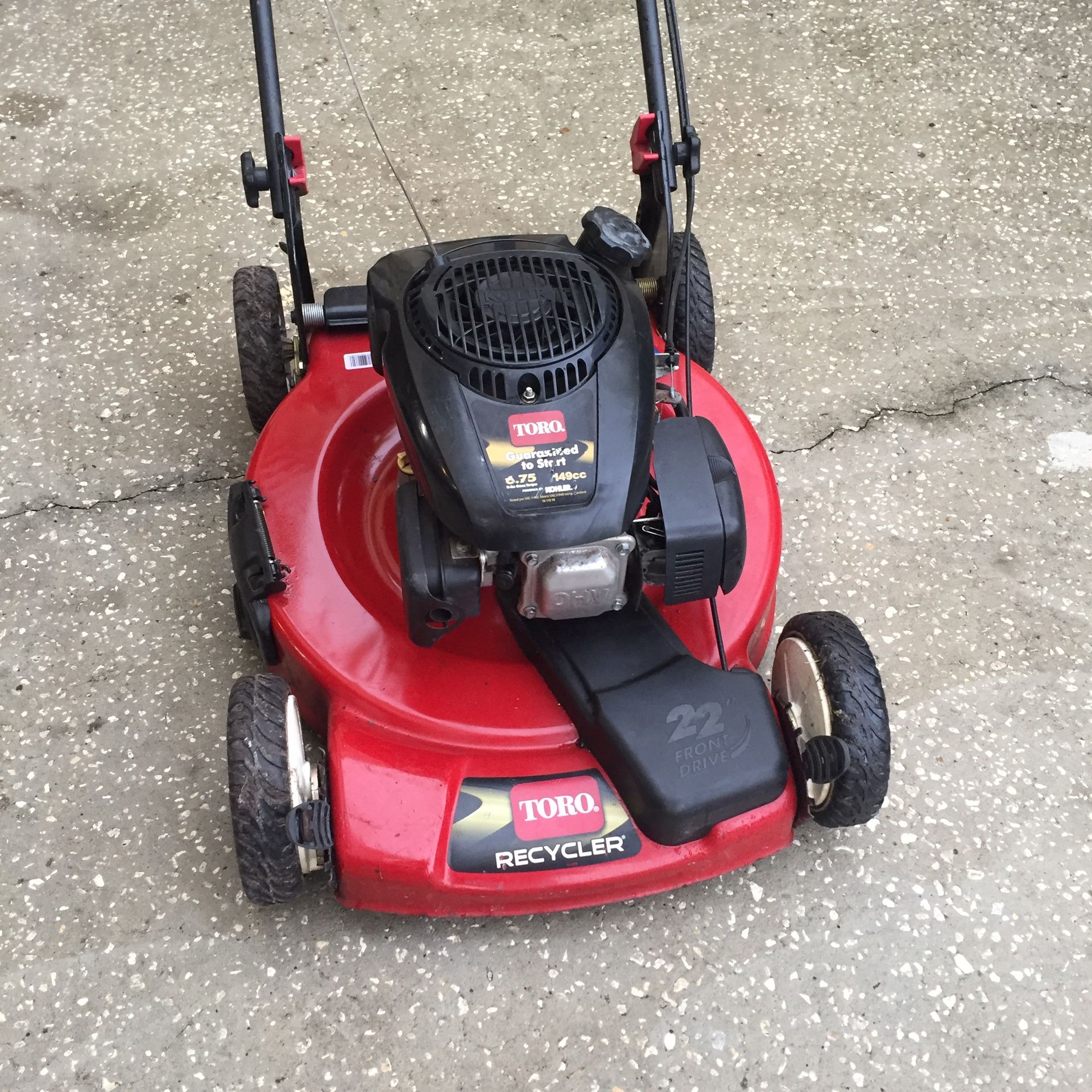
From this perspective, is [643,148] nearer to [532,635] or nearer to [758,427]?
[758,427]

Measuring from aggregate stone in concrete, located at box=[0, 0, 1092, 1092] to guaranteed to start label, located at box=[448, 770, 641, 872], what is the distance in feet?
0.61

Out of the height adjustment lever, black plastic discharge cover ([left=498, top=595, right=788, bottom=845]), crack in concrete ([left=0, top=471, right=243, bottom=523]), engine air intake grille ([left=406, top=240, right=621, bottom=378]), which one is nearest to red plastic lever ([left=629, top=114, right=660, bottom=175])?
the height adjustment lever

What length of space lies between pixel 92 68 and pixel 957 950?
105 inches

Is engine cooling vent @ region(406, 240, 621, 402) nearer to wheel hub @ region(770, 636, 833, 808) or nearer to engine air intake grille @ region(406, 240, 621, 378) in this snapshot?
engine air intake grille @ region(406, 240, 621, 378)

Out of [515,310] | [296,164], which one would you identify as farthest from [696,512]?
[296,164]

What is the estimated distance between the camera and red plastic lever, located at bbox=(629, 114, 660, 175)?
171cm

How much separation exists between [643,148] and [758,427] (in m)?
0.61

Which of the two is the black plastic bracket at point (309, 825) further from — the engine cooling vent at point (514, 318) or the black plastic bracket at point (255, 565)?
the engine cooling vent at point (514, 318)

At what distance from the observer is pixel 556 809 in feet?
4.64

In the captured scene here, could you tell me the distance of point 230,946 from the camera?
4.97ft

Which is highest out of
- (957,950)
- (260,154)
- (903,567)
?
(260,154)

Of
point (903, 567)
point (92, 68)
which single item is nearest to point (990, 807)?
point (903, 567)

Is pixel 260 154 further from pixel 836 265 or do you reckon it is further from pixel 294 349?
pixel 836 265

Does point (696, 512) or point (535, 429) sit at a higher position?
point (535, 429)
